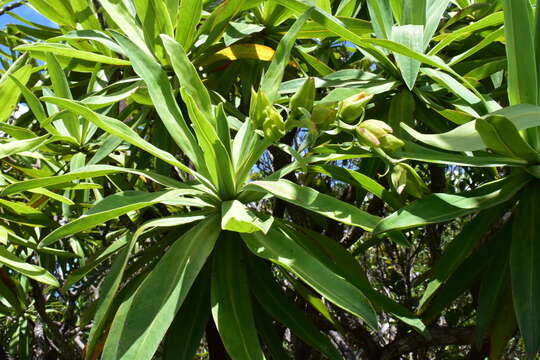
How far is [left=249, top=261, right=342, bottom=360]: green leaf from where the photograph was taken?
1129mm

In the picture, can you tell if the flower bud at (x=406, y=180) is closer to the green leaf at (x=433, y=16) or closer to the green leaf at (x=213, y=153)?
the green leaf at (x=213, y=153)

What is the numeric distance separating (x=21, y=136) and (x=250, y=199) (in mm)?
813

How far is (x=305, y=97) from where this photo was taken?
1.05m

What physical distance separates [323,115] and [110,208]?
1.46 feet

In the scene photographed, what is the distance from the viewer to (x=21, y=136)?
5.11 ft

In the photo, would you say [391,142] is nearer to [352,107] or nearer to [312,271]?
[352,107]

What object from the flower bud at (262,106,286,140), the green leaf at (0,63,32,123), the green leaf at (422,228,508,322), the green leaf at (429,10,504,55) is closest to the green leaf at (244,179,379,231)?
the flower bud at (262,106,286,140)

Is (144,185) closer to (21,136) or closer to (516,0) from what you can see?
(21,136)

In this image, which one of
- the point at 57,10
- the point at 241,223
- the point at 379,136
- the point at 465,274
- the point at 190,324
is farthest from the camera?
the point at 57,10

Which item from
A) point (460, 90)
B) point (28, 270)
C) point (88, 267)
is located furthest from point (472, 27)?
point (28, 270)

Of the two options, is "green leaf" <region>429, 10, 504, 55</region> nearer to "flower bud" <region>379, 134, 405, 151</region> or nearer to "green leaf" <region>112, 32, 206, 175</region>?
"flower bud" <region>379, 134, 405, 151</region>

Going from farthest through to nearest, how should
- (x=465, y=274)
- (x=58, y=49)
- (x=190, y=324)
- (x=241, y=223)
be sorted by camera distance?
(x=58, y=49) → (x=465, y=274) → (x=190, y=324) → (x=241, y=223)

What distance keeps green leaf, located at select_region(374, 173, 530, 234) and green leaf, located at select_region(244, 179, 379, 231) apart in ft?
0.26

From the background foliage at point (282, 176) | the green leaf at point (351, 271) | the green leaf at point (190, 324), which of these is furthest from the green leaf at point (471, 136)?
the green leaf at point (190, 324)
